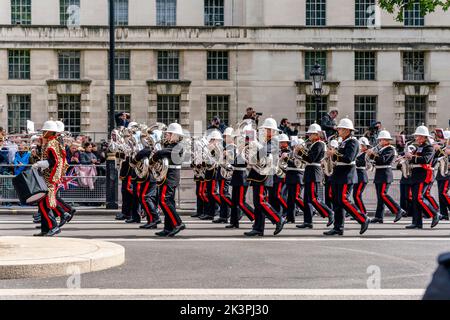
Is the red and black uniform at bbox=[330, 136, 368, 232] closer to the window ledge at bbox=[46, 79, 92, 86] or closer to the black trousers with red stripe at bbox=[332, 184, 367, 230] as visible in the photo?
the black trousers with red stripe at bbox=[332, 184, 367, 230]

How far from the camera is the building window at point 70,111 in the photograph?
144 ft

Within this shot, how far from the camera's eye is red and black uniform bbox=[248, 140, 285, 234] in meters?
16.0

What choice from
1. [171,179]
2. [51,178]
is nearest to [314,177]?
[171,179]

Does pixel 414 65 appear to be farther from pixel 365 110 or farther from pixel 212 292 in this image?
pixel 212 292

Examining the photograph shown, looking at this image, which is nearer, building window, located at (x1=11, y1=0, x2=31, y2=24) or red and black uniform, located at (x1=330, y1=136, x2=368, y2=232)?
red and black uniform, located at (x1=330, y1=136, x2=368, y2=232)

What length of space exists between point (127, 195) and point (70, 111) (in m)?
25.5

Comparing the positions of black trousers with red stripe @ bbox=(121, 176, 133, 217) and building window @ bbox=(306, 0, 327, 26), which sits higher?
building window @ bbox=(306, 0, 327, 26)

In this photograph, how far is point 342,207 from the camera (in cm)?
1641

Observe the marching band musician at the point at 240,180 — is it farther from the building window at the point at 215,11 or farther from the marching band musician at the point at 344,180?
the building window at the point at 215,11

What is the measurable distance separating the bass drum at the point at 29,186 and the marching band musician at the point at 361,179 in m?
6.38

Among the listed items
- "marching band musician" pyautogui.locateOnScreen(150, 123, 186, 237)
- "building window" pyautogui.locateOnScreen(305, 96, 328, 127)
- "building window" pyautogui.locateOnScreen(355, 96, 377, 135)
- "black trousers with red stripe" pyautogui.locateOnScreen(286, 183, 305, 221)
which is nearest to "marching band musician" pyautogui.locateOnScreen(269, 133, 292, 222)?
"black trousers with red stripe" pyautogui.locateOnScreen(286, 183, 305, 221)

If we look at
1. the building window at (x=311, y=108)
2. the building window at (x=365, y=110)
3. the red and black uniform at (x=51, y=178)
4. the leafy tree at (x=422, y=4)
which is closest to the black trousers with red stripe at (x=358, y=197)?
the red and black uniform at (x=51, y=178)

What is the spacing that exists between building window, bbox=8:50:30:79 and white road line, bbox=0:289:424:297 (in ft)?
117
